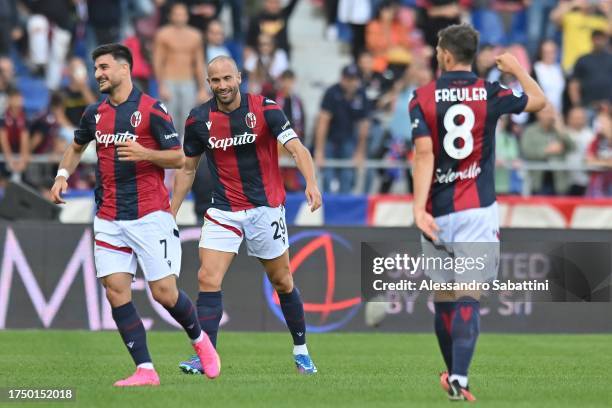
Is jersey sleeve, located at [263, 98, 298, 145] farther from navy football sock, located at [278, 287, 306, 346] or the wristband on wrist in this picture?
the wristband on wrist

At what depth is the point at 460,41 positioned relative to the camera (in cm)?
895

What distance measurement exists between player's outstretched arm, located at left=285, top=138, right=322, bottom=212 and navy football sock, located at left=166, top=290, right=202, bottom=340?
1.16 m

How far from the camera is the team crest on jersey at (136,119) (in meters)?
10.0

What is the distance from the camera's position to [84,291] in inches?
610

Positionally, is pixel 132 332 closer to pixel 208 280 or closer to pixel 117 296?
pixel 117 296

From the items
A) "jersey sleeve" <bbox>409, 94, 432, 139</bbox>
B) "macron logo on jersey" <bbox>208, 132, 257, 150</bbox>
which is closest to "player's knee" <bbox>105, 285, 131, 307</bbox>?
"macron logo on jersey" <bbox>208, 132, 257, 150</bbox>

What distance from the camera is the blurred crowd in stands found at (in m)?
19.8

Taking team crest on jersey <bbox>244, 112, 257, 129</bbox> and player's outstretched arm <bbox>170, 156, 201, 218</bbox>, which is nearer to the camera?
team crest on jersey <bbox>244, 112, 257, 129</bbox>

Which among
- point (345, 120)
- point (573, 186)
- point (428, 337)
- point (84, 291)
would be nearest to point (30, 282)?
point (84, 291)

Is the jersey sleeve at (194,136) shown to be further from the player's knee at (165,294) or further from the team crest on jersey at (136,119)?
the player's knee at (165,294)

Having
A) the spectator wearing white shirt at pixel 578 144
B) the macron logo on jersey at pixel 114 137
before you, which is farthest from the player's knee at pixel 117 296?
the spectator wearing white shirt at pixel 578 144

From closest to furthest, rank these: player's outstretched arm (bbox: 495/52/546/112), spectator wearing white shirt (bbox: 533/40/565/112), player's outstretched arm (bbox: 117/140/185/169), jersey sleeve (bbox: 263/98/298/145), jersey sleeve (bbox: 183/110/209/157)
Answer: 1. player's outstretched arm (bbox: 495/52/546/112)
2. player's outstretched arm (bbox: 117/140/185/169)
3. jersey sleeve (bbox: 263/98/298/145)
4. jersey sleeve (bbox: 183/110/209/157)
5. spectator wearing white shirt (bbox: 533/40/565/112)

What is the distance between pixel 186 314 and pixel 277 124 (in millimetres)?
1677

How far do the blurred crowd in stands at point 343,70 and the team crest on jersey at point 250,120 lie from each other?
8.43 meters
